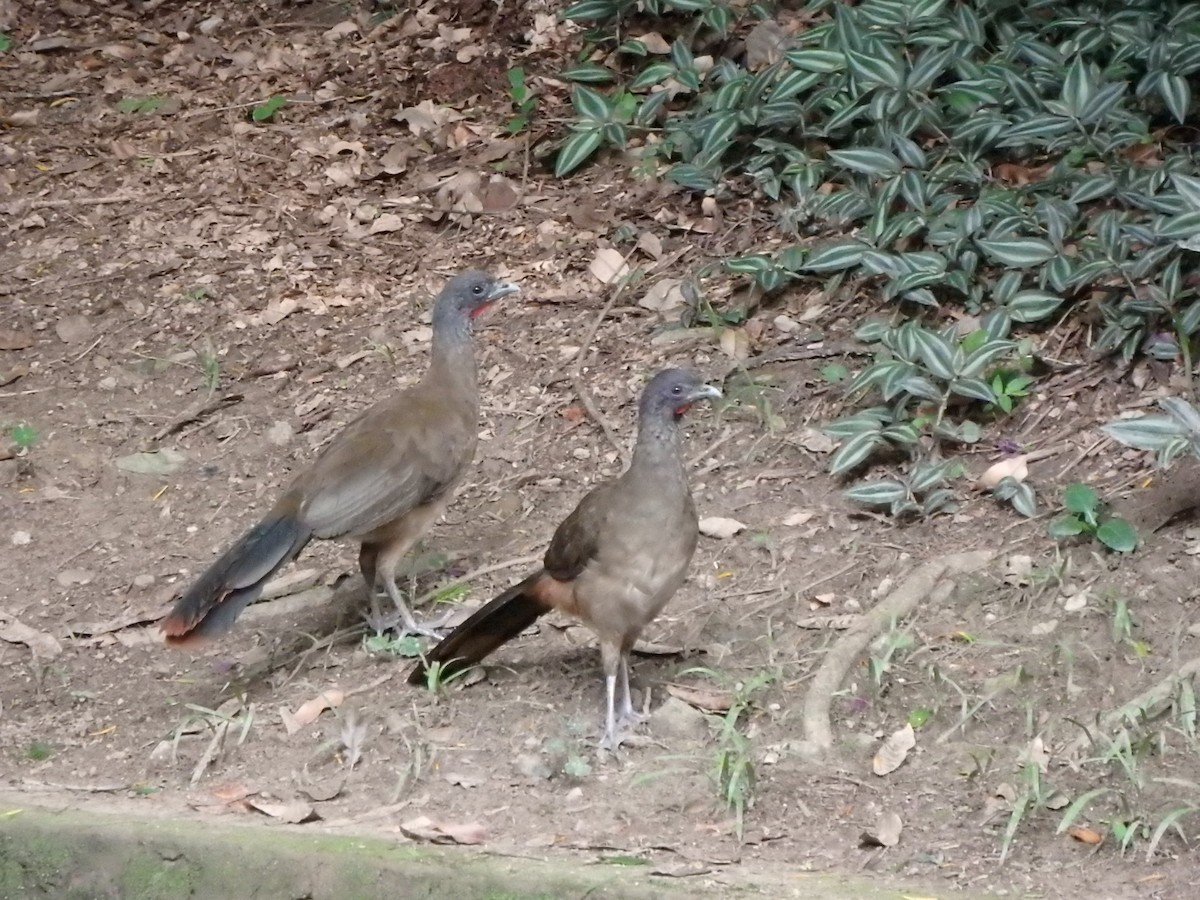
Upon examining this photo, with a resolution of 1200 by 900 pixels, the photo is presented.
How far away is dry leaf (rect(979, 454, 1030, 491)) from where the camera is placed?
5184 mm

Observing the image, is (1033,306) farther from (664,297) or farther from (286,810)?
(286,810)

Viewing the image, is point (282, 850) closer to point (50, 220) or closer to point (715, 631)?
point (715, 631)

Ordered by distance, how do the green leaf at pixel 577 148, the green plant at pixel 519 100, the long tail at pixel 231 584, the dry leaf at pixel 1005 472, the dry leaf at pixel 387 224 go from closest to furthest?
the long tail at pixel 231 584
the dry leaf at pixel 1005 472
the green leaf at pixel 577 148
the dry leaf at pixel 387 224
the green plant at pixel 519 100

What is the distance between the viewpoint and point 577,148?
730cm

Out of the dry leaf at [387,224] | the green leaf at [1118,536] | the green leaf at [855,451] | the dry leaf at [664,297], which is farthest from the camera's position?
the dry leaf at [387,224]

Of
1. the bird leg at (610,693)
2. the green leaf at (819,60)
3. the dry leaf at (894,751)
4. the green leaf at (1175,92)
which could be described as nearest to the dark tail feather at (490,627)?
the bird leg at (610,693)

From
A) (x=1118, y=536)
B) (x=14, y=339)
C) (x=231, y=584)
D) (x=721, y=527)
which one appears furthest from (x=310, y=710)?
(x=14, y=339)

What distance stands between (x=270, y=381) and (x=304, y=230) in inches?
47.0

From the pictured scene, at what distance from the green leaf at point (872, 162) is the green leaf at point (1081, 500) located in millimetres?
1750

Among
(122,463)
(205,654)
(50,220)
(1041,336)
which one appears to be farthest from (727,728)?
(50,220)

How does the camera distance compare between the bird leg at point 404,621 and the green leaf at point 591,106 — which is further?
the green leaf at point 591,106

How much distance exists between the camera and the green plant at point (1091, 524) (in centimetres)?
474

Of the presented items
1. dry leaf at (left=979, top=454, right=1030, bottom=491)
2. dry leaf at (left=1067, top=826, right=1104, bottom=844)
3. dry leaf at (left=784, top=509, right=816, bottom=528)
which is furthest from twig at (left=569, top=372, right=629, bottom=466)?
dry leaf at (left=1067, top=826, right=1104, bottom=844)

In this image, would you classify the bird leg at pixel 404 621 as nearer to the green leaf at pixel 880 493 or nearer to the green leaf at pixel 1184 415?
the green leaf at pixel 880 493
